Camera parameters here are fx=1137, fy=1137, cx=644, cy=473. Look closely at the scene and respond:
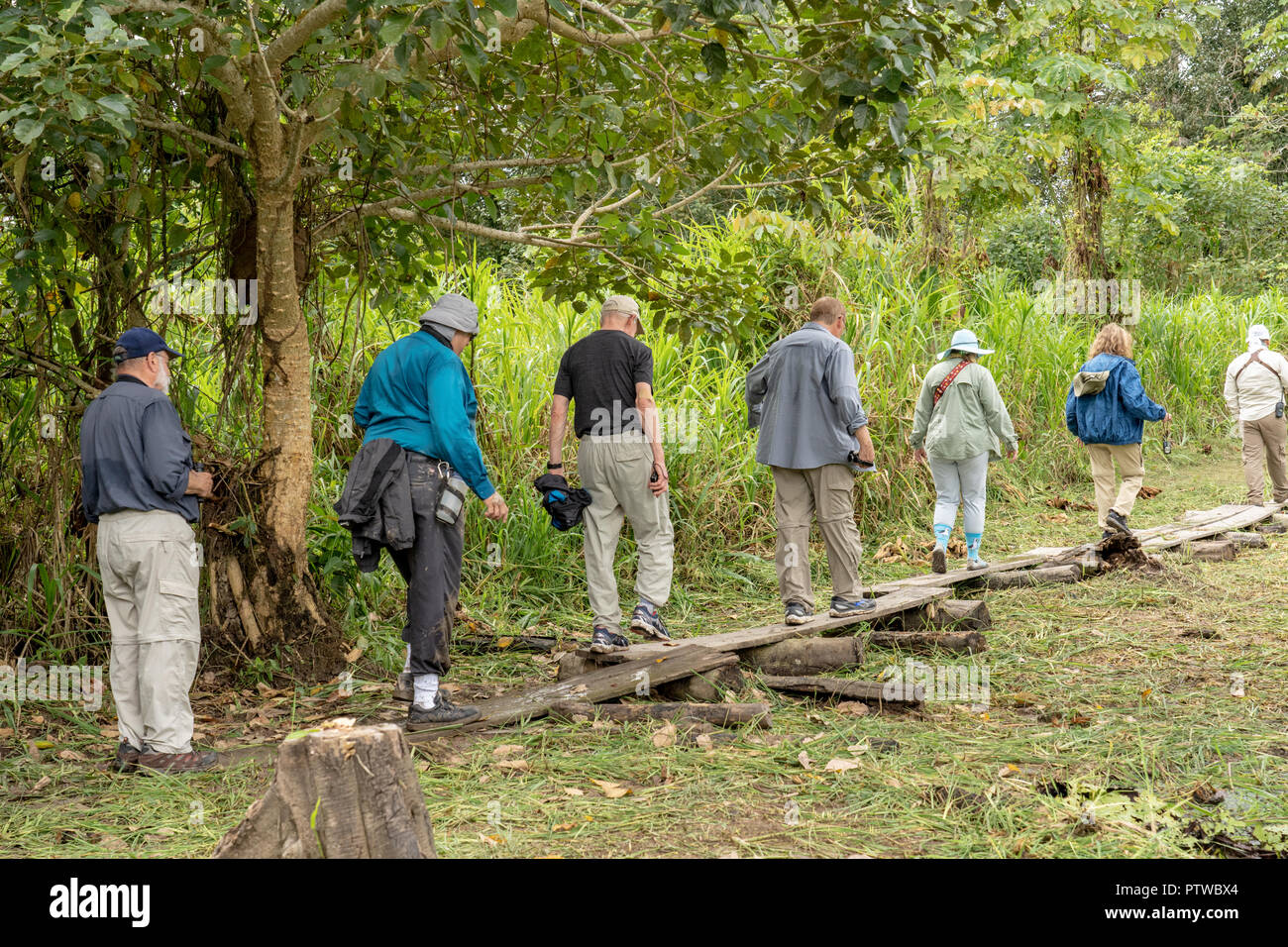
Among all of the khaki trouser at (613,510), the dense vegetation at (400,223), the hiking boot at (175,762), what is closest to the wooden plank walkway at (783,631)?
the khaki trouser at (613,510)

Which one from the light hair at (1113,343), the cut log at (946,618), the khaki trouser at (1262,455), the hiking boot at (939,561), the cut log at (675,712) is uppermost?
the light hair at (1113,343)

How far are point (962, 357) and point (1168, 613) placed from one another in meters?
2.29

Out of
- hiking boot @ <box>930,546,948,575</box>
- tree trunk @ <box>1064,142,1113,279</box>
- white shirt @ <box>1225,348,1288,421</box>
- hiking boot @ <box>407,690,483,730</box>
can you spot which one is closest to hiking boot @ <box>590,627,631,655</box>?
hiking boot @ <box>407,690,483,730</box>

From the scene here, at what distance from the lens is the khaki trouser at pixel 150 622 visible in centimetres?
464

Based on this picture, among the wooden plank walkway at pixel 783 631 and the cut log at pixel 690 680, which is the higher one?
the wooden plank walkway at pixel 783 631

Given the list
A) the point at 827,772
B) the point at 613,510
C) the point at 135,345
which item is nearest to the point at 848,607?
the point at 613,510

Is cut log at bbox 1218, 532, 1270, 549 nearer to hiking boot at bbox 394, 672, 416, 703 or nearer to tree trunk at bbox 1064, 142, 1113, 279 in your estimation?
tree trunk at bbox 1064, 142, 1113, 279

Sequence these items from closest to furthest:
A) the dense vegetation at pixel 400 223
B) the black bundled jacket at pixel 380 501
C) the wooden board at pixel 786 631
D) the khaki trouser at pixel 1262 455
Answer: the dense vegetation at pixel 400 223 → the black bundled jacket at pixel 380 501 → the wooden board at pixel 786 631 → the khaki trouser at pixel 1262 455

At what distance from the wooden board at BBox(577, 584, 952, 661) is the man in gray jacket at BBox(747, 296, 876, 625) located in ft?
0.32

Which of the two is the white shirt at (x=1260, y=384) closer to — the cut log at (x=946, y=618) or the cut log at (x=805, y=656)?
the cut log at (x=946, y=618)

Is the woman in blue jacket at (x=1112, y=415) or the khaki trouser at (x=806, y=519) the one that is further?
the woman in blue jacket at (x=1112, y=415)

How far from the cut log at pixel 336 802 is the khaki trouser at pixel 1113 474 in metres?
7.67

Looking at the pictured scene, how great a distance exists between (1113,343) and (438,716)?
6.64m
